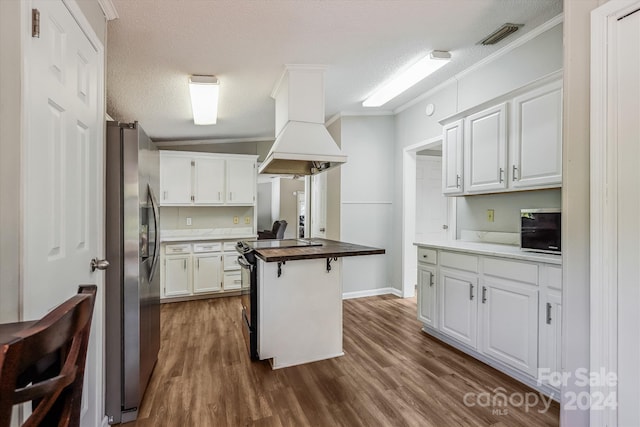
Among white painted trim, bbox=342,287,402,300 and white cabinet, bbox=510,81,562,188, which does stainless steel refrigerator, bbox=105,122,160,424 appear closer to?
white cabinet, bbox=510,81,562,188

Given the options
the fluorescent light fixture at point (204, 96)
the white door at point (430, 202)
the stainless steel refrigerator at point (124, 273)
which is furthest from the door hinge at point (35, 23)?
the white door at point (430, 202)

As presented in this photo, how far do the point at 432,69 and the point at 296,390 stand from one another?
302 centimetres

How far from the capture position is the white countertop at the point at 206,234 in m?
4.35

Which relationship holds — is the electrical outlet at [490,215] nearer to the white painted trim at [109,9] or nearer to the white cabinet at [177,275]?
the white painted trim at [109,9]

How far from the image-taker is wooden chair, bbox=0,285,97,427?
1.54 ft

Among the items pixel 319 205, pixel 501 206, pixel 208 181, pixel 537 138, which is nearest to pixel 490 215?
pixel 501 206

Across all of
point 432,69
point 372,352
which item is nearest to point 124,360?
point 372,352

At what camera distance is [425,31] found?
2.40 metres

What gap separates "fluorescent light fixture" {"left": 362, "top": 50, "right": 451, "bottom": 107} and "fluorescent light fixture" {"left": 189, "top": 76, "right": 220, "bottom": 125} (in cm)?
178

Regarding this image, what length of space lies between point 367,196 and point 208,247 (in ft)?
7.87

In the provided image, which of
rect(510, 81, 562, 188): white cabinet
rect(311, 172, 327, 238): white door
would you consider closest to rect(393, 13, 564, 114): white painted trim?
rect(510, 81, 562, 188): white cabinet

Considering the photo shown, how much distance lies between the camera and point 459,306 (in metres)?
2.66

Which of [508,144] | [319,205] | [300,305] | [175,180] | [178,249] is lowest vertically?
[300,305]

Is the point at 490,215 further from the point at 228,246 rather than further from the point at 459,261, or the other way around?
the point at 228,246
